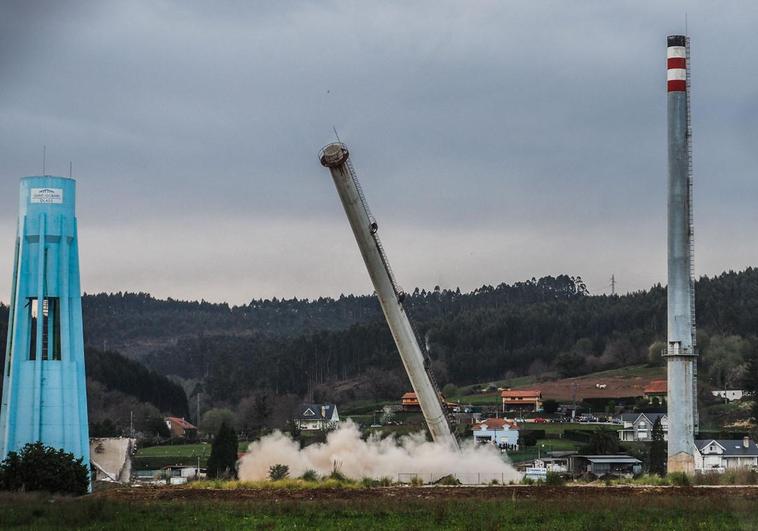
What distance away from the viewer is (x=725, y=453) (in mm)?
101688

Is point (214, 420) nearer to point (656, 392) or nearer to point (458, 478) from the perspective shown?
point (656, 392)

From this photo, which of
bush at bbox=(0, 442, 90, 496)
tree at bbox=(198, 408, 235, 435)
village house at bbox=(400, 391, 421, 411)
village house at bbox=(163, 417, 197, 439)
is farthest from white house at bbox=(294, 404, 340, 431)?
bush at bbox=(0, 442, 90, 496)

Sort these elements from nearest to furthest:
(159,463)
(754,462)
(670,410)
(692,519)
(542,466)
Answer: (692,519)
(670,410)
(542,466)
(754,462)
(159,463)

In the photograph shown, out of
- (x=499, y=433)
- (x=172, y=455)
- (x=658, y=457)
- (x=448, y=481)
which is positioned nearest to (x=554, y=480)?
(x=448, y=481)

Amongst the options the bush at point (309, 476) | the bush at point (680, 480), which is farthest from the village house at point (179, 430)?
the bush at point (680, 480)

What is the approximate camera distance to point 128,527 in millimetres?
47938

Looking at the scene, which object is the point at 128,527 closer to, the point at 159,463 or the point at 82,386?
the point at 82,386

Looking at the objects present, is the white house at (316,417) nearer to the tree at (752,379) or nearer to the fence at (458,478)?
the tree at (752,379)

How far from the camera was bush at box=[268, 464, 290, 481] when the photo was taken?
68938 mm

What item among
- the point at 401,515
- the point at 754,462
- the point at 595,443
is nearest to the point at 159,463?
the point at 595,443

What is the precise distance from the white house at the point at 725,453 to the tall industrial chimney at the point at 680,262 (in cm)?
2409

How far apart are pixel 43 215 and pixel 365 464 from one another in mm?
21720

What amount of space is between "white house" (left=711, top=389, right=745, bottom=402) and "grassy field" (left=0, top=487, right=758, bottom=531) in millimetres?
93003

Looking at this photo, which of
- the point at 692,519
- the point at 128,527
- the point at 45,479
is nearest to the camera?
the point at 128,527
